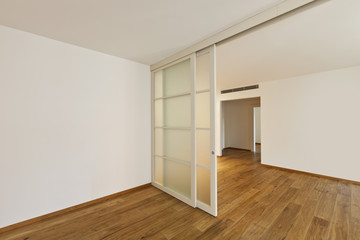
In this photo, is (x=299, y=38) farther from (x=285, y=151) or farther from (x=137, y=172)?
(x=137, y=172)

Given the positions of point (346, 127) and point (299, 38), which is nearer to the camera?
point (299, 38)

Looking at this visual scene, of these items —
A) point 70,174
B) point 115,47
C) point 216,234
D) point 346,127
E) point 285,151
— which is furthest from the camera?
point 285,151

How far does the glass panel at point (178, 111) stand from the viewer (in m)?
2.72

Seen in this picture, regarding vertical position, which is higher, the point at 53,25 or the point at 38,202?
the point at 53,25

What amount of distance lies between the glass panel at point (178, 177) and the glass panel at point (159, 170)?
0.40 ft

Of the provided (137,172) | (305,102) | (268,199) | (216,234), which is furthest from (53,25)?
(305,102)

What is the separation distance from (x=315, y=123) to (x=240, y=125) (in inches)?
148

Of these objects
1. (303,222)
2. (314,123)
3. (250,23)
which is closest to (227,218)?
(303,222)

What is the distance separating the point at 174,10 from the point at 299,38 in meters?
1.97

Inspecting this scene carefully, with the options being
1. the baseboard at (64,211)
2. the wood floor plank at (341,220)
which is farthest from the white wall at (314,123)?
the baseboard at (64,211)

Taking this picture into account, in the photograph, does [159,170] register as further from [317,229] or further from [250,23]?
[250,23]

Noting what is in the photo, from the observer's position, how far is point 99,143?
2.78 metres

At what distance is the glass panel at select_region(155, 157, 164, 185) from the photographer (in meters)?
3.25

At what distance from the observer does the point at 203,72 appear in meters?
2.49
